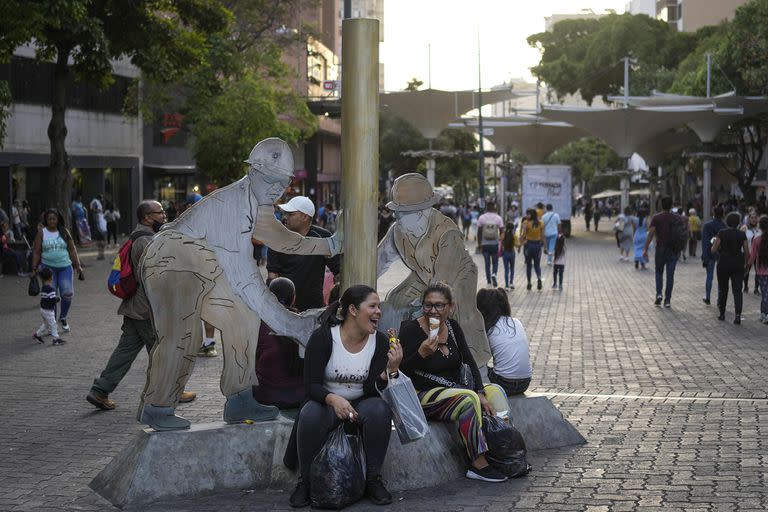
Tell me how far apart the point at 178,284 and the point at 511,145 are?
5973cm

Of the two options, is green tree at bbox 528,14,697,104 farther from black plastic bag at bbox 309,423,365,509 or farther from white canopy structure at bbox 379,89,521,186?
black plastic bag at bbox 309,423,365,509

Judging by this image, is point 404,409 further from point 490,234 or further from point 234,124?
point 234,124

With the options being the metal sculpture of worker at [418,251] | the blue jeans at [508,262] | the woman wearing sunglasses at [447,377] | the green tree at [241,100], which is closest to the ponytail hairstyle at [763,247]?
the blue jeans at [508,262]

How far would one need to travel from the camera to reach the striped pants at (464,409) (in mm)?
7555

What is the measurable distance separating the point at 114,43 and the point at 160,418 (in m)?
20.6

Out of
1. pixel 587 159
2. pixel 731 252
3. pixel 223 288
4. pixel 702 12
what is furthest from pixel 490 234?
pixel 587 159

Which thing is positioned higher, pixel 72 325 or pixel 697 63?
pixel 697 63

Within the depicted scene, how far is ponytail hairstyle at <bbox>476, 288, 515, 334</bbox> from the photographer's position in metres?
8.80

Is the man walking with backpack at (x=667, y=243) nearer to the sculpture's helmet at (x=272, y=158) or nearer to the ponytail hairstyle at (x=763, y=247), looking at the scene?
the ponytail hairstyle at (x=763, y=247)

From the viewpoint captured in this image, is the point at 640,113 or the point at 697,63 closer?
the point at 640,113

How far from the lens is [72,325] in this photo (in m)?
16.6

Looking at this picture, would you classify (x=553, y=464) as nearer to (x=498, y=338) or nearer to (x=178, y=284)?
(x=498, y=338)

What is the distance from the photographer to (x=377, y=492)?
6.98 metres

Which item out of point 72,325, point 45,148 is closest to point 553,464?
point 72,325
